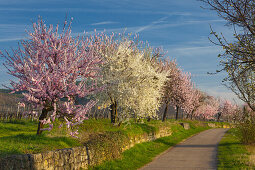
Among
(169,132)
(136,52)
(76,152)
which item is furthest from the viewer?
(169,132)

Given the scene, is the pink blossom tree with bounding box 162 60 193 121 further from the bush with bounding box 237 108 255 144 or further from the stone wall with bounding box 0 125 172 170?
the stone wall with bounding box 0 125 172 170

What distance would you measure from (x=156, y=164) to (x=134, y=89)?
27.5ft

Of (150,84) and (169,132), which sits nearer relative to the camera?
(150,84)

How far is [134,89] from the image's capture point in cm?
2289

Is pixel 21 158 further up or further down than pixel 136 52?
further down

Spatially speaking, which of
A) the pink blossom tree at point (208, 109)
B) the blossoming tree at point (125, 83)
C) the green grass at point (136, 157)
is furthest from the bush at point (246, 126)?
the pink blossom tree at point (208, 109)

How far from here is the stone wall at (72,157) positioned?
944 cm

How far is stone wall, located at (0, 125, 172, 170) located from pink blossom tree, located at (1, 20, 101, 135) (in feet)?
4.52

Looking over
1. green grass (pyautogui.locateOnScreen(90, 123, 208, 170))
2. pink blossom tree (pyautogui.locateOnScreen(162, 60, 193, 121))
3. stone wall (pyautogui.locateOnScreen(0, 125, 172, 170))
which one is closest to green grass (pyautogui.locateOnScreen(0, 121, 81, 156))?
stone wall (pyautogui.locateOnScreen(0, 125, 172, 170))

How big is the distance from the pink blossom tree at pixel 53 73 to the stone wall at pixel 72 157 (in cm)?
138

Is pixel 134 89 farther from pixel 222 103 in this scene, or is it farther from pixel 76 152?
pixel 222 103

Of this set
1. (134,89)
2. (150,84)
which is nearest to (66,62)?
(134,89)

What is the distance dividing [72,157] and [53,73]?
443 centimetres

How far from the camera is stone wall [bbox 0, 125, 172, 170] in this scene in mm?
9438
